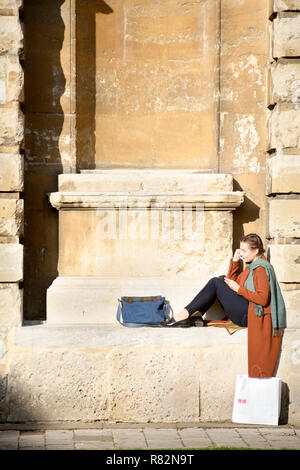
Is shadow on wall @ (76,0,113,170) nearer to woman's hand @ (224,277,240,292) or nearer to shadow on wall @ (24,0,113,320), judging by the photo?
shadow on wall @ (24,0,113,320)

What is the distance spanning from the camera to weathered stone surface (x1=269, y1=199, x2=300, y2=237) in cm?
675

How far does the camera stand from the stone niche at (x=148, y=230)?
6980 mm

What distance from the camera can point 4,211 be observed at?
258 inches

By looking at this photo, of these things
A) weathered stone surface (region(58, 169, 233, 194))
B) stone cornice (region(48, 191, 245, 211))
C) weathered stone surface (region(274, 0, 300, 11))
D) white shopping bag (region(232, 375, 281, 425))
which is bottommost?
white shopping bag (region(232, 375, 281, 425))

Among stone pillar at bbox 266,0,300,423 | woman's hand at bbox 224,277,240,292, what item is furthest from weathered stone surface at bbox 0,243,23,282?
stone pillar at bbox 266,0,300,423

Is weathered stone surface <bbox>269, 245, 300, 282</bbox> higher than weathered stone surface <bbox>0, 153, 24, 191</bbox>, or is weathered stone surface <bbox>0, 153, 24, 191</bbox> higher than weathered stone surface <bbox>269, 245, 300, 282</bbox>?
weathered stone surface <bbox>0, 153, 24, 191</bbox>

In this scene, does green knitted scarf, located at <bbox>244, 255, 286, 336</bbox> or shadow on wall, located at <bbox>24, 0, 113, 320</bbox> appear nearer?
green knitted scarf, located at <bbox>244, 255, 286, 336</bbox>

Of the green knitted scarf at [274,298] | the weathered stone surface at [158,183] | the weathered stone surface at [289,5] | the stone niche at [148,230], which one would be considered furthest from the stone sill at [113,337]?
the weathered stone surface at [289,5]

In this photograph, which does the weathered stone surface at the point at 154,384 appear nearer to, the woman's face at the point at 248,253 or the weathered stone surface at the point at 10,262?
the woman's face at the point at 248,253

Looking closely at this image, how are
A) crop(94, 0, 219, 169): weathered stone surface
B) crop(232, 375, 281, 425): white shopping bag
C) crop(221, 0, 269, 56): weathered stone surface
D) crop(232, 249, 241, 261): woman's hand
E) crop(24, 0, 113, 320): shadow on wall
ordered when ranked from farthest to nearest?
crop(94, 0, 219, 169): weathered stone surface < crop(221, 0, 269, 56): weathered stone surface < crop(24, 0, 113, 320): shadow on wall < crop(232, 249, 241, 261): woman's hand < crop(232, 375, 281, 425): white shopping bag

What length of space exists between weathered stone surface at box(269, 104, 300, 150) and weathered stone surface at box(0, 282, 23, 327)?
256 centimetres

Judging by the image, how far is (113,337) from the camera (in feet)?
21.4

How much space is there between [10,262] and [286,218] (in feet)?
7.73

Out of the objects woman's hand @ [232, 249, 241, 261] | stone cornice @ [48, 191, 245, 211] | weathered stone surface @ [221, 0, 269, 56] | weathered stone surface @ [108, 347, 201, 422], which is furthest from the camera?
weathered stone surface @ [221, 0, 269, 56]
